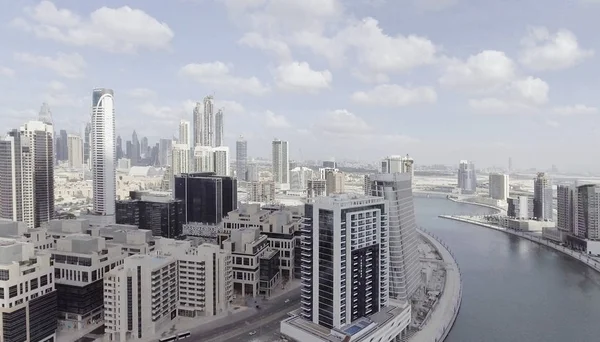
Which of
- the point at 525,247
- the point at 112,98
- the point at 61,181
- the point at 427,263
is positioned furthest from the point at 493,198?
the point at 61,181

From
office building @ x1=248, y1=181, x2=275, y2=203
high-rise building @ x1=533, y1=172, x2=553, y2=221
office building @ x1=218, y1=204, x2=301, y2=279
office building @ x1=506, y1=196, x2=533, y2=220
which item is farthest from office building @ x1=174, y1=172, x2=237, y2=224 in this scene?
high-rise building @ x1=533, y1=172, x2=553, y2=221

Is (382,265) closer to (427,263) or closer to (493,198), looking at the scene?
(427,263)

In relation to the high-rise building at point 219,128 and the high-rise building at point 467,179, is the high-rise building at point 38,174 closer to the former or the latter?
the high-rise building at point 219,128

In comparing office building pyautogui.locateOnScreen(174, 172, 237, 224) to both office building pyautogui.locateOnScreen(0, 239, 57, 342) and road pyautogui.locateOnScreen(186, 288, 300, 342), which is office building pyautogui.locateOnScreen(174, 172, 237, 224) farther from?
office building pyautogui.locateOnScreen(0, 239, 57, 342)

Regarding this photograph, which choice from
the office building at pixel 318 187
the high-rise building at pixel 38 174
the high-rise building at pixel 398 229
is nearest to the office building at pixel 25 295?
the high-rise building at pixel 398 229

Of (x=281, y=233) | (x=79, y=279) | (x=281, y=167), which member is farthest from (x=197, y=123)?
(x=79, y=279)

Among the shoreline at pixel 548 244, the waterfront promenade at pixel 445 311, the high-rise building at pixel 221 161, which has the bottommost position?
the shoreline at pixel 548 244

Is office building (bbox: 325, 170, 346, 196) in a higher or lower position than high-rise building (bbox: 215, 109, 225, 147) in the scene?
lower
